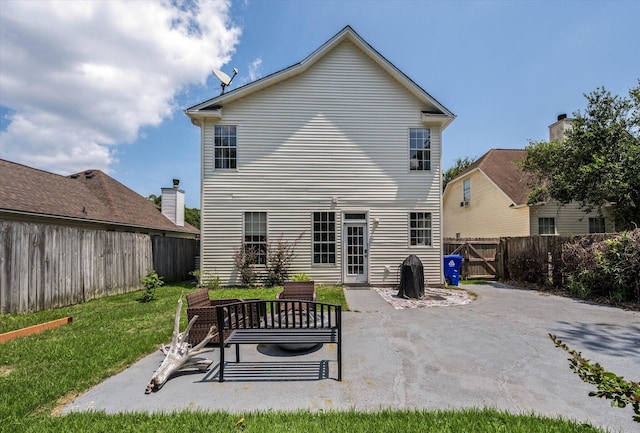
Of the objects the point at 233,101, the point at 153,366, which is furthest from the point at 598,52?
the point at 153,366

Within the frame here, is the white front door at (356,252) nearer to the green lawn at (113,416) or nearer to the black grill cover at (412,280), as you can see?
the black grill cover at (412,280)

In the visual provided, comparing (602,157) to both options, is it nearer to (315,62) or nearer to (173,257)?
(315,62)

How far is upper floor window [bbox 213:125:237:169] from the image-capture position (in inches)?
445

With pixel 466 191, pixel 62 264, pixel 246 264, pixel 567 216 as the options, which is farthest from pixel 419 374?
pixel 466 191

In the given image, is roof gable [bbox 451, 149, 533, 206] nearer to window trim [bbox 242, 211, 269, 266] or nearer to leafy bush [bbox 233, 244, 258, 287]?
window trim [bbox 242, 211, 269, 266]

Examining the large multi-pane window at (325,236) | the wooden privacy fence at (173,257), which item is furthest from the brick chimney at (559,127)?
the wooden privacy fence at (173,257)

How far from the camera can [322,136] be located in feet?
37.6

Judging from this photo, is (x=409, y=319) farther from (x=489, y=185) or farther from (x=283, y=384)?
(x=489, y=185)

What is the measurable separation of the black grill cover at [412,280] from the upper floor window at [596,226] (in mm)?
13209

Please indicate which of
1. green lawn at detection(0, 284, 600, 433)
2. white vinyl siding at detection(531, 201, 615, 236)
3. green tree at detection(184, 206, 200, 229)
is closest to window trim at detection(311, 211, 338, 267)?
green lawn at detection(0, 284, 600, 433)

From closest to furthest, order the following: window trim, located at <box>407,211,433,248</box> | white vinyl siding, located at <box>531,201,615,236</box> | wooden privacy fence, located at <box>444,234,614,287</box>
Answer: wooden privacy fence, located at <box>444,234,614,287</box>
window trim, located at <box>407,211,433,248</box>
white vinyl siding, located at <box>531,201,615,236</box>

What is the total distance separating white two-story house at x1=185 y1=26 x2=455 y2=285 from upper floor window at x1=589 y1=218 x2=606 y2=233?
10817mm

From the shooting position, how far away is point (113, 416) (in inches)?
116

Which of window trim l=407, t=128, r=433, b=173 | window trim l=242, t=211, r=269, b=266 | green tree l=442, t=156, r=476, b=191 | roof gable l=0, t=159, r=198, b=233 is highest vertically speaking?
green tree l=442, t=156, r=476, b=191
